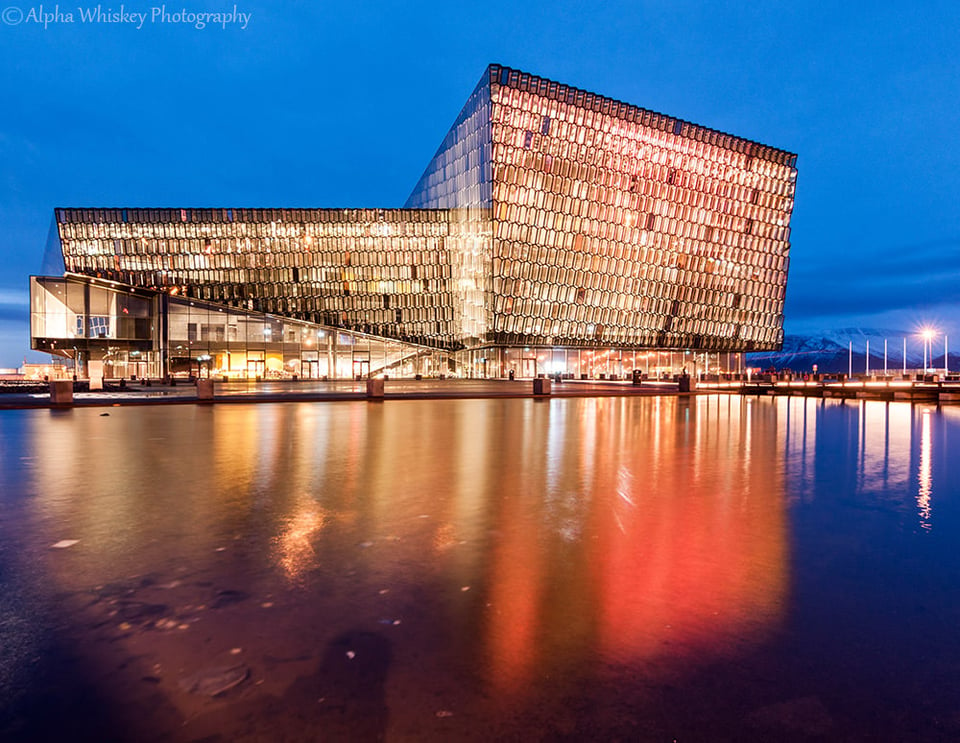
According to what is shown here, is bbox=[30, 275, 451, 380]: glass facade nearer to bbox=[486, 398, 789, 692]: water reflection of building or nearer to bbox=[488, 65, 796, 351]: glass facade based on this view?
bbox=[488, 65, 796, 351]: glass facade

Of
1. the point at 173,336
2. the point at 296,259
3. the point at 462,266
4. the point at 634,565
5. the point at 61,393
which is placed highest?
the point at 296,259

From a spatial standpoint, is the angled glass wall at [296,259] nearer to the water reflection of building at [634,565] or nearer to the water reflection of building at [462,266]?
the water reflection of building at [462,266]

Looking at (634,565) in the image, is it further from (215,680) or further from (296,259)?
(296,259)

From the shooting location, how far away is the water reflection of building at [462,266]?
235ft

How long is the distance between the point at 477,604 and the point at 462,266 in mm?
75517

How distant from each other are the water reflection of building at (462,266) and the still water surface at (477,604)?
65.7m

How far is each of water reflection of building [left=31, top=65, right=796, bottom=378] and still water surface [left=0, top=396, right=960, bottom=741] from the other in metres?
65.7

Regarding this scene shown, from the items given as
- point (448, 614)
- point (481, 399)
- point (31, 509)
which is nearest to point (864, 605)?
point (448, 614)

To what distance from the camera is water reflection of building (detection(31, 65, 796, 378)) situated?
7175cm

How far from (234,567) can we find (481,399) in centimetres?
2850

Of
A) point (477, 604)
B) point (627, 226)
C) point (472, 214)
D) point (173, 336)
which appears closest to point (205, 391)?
point (477, 604)

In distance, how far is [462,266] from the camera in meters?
78.4

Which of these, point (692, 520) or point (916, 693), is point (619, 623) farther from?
point (692, 520)

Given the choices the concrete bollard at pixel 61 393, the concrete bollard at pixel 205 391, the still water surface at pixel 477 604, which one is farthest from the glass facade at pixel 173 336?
the still water surface at pixel 477 604
